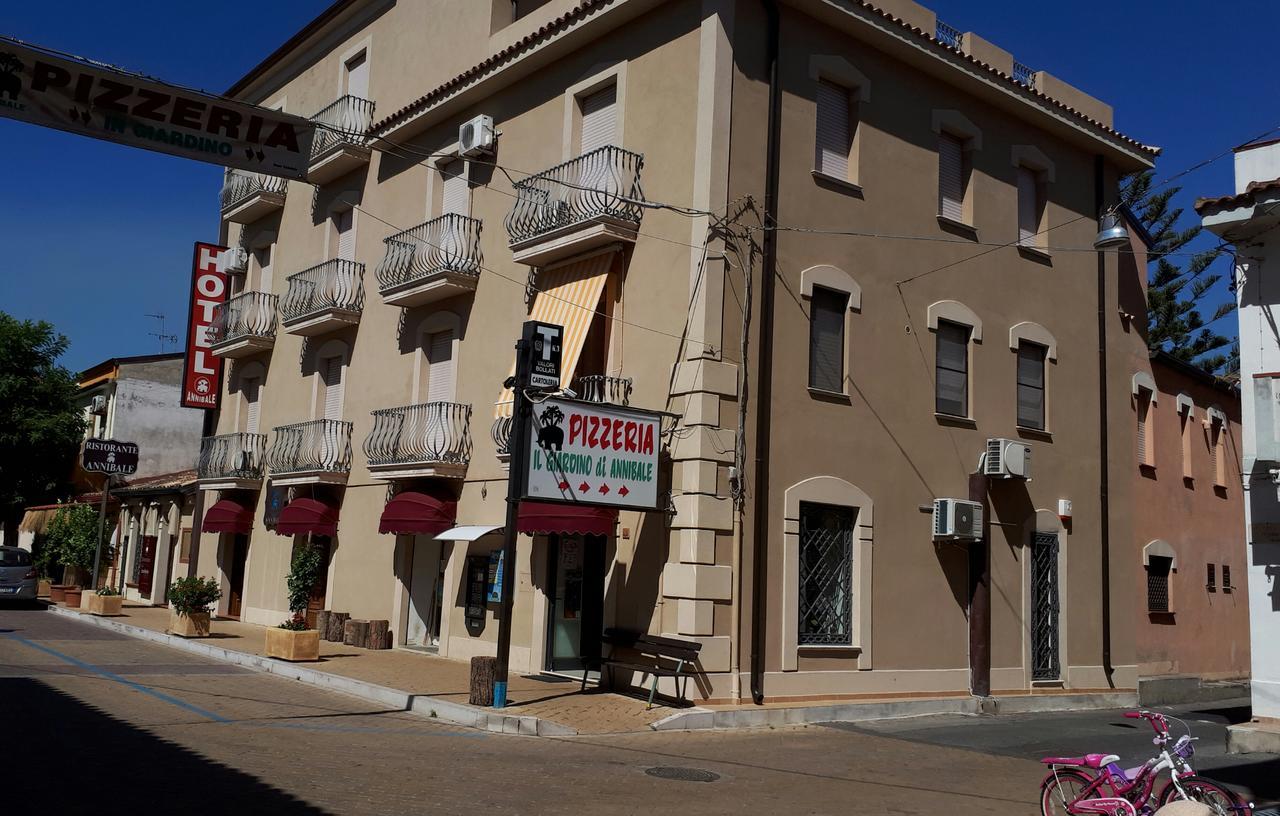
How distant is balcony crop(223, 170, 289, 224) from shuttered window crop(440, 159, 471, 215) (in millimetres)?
6915

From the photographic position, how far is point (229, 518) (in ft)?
84.0

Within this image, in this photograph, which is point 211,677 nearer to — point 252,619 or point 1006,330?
point 252,619

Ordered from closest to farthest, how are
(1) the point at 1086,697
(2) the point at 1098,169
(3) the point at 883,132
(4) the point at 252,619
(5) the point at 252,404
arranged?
(3) the point at 883,132 < (1) the point at 1086,697 < (2) the point at 1098,169 < (4) the point at 252,619 < (5) the point at 252,404

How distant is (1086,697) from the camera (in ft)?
60.3

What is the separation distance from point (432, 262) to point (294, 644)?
6.87 meters

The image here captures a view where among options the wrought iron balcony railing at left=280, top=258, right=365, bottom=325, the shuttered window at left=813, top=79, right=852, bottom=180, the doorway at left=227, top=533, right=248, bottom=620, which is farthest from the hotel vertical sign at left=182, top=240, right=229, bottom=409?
the shuttered window at left=813, top=79, right=852, bottom=180

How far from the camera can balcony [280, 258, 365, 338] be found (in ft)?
74.6

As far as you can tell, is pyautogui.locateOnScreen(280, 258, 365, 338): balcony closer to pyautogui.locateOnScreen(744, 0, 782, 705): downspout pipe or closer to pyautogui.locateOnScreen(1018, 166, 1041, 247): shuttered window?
pyautogui.locateOnScreen(744, 0, 782, 705): downspout pipe

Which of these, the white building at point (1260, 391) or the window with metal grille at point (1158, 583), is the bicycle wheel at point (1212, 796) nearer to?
the white building at point (1260, 391)

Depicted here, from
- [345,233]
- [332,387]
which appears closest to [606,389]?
[332,387]

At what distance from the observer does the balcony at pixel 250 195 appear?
88.2 ft

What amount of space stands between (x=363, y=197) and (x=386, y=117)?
5.71 feet

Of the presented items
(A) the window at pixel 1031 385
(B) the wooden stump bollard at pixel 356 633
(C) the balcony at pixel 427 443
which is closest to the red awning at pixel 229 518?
→ (B) the wooden stump bollard at pixel 356 633

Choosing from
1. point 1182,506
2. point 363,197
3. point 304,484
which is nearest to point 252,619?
point 304,484
